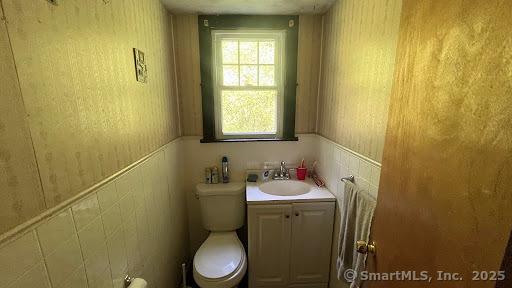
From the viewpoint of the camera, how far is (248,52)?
1897 mm

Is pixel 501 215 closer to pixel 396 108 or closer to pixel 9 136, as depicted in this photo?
pixel 396 108

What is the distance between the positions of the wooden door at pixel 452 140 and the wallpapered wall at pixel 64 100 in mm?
1016

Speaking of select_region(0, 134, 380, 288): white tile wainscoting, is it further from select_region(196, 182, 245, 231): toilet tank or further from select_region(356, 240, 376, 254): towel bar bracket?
select_region(356, 240, 376, 254): towel bar bracket

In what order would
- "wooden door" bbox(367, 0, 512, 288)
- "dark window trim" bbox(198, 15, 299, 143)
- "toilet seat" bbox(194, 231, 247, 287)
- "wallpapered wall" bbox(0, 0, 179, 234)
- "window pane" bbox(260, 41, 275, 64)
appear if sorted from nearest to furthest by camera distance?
"wooden door" bbox(367, 0, 512, 288) < "wallpapered wall" bbox(0, 0, 179, 234) < "toilet seat" bbox(194, 231, 247, 287) < "dark window trim" bbox(198, 15, 299, 143) < "window pane" bbox(260, 41, 275, 64)

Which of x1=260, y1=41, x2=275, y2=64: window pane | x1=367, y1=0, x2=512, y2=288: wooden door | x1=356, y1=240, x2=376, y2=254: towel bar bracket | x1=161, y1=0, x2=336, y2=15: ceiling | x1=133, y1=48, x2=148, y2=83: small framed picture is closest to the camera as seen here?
x1=367, y1=0, x2=512, y2=288: wooden door

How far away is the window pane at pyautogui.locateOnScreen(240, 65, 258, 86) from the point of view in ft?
6.31

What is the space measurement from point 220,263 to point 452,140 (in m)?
1.51

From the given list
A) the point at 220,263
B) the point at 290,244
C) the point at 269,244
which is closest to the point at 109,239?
the point at 220,263

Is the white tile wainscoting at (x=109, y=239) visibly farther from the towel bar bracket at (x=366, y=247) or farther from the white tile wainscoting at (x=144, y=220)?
the towel bar bracket at (x=366, y=247)

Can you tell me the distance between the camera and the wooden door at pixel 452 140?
0.41 m

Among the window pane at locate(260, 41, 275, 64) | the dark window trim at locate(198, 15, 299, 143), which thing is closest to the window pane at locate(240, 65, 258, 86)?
the window pane at locate(260, 41, 275, 64)

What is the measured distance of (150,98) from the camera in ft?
4.38

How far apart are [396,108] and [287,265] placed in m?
1.53

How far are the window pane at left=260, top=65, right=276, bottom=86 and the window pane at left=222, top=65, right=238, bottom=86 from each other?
0.76 ft
